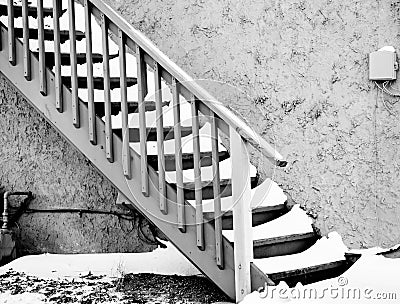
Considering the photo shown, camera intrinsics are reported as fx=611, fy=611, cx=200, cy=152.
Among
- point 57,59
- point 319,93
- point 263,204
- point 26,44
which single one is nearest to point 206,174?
point 263,204

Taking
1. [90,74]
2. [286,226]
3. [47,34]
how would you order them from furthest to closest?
[47,34]
[286,226]
[90,74]

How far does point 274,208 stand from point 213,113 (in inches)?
43.8

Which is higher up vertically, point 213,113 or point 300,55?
point 300,55

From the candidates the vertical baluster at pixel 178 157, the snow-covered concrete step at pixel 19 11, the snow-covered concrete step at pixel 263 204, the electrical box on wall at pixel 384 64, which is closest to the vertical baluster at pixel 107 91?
the vertical baluster at pixel 178 157

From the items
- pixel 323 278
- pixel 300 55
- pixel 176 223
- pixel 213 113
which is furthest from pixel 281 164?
pixel 300 55

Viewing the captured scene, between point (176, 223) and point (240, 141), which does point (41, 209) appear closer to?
point (176, 223)

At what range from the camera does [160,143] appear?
12.2 feet

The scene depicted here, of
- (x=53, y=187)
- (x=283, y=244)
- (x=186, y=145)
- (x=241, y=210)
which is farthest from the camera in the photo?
(x=53, y=187)

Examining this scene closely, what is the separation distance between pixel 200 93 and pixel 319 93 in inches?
54.1

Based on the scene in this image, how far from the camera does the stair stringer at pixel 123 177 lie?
12.2 ft

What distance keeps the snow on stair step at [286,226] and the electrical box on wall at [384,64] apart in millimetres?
1136

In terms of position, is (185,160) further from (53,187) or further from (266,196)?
(53,187)

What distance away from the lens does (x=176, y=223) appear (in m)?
3.77

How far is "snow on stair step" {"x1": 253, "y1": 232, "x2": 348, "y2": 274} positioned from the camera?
12.4 feet
